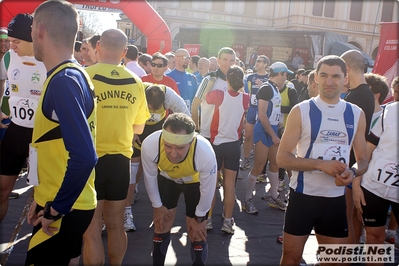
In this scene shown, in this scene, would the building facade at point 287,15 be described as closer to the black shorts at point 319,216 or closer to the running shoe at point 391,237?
the running shoe at point 391,237

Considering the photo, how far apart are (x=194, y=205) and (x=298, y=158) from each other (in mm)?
1000

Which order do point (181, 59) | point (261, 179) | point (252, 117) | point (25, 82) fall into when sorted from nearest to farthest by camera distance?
point (25, 82) < point (181, 59) < point (252, 117) < point (261, 179)

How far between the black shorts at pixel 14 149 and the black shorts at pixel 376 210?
305cm

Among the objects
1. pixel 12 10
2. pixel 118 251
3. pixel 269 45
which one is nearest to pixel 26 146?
pixel 118 251

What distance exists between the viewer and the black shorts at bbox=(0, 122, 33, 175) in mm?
3438

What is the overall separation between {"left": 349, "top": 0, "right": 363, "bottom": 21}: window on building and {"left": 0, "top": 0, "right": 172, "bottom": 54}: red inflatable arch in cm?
3186

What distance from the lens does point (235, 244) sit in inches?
171

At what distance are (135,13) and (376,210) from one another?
1022 centimetres

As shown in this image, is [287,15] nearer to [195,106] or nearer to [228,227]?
[195,106]

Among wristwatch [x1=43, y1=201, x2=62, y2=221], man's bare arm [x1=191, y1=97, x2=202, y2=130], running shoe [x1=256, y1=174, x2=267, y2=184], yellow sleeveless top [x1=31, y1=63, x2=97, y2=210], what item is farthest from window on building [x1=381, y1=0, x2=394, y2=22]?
wristwatch [x1=43, y1=201, x2=62, y2=221]

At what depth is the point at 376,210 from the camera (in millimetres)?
3248

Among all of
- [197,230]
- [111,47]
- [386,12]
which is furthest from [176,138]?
[386,12]

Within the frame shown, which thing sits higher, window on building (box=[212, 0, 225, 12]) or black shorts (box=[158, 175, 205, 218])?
window on building (box=[212, 0, 225, 12])

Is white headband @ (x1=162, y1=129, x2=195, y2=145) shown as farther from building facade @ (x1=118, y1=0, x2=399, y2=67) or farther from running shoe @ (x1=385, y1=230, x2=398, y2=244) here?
building facade @ (x1=118, y1=0, x2=399, y2=67)
